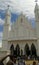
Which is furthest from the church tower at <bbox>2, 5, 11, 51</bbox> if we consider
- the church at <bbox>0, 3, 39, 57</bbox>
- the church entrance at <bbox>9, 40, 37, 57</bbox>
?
the church entrance at <bbox>9, 40, 37, 57</bbox>

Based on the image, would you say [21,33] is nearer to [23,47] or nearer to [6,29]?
[23,47]

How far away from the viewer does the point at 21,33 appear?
953 inches

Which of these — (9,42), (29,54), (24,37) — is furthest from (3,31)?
(29,54)

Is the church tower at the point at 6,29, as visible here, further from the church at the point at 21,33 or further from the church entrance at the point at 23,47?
the church entrance at the point at 23,47

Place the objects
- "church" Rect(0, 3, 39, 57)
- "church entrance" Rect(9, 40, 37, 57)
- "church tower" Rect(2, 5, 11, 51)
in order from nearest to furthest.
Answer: "church entrance" Rect(9, 40, 37, 57) → "church" Rect(0, 3, 39, 57) → "church tower" Rect(2, 5, 11, 51)

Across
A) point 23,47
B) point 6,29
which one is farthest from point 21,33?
point 6,29

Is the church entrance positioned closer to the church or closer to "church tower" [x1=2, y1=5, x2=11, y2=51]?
the church

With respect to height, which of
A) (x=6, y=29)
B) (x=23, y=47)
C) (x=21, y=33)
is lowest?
(x=23, y=47)

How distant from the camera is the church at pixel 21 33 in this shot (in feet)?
77.6

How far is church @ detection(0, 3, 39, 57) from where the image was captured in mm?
23648

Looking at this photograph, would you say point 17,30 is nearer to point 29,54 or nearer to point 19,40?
point 19,40

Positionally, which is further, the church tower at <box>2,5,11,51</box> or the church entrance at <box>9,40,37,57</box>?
the church tower at <box>2,5,11,51</box>

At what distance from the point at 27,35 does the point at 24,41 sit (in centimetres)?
102

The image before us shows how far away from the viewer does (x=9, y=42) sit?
24.7 meters
